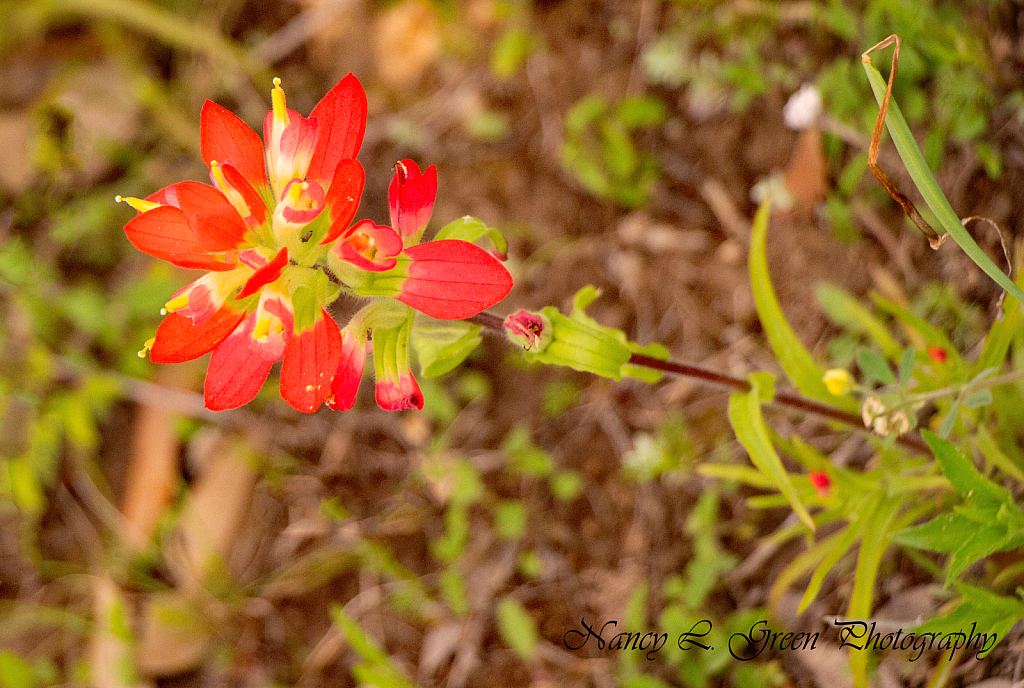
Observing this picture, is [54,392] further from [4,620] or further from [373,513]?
[373,513]

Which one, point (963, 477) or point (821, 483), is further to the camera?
point (821, 483)

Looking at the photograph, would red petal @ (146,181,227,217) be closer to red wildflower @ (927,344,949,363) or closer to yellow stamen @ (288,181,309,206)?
Result: yellow stamen @ (288,181,309,206)

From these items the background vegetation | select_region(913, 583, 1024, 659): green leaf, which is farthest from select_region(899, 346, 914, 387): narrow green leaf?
select_region(913, 583, 1024, 659): green leaf

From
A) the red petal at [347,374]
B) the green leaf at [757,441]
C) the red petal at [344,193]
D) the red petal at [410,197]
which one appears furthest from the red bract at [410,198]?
the green leaf at [757,441]

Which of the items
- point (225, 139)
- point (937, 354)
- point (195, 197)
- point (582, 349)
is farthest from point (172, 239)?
point (937, 354)

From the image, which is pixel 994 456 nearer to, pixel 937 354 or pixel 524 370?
pixel 937 354
